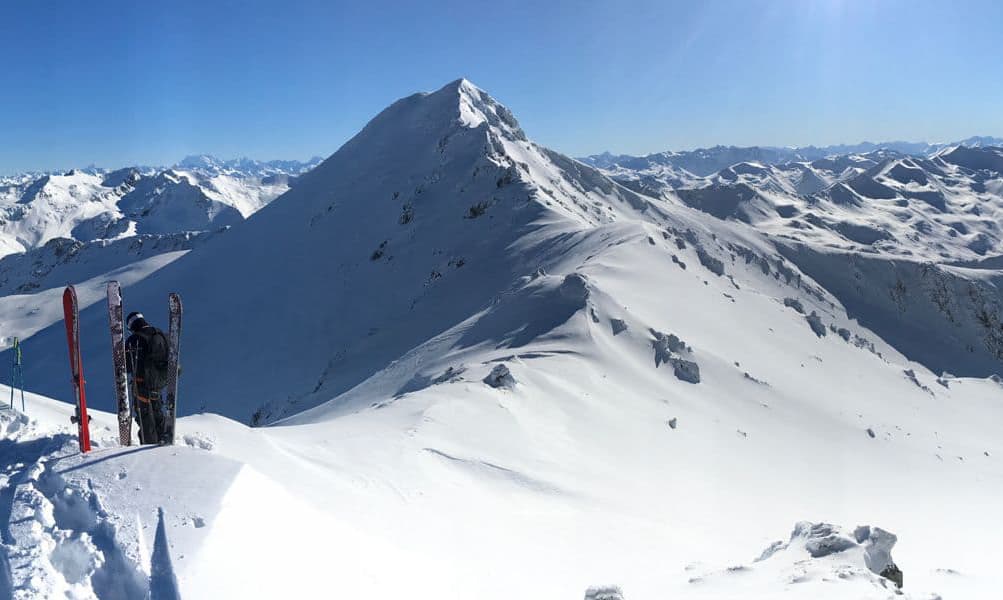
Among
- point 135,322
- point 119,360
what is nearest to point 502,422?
point 135,322

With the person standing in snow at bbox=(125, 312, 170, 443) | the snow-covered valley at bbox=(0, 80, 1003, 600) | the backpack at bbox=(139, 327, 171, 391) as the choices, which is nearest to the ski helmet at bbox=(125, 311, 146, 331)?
the person standing in snow at bbox=(125, 312, 170, 443)

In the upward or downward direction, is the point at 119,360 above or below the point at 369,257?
below

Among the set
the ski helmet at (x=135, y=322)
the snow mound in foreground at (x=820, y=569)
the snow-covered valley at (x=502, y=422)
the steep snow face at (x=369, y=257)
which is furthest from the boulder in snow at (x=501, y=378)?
the steep snow face at (x=369, y=257)

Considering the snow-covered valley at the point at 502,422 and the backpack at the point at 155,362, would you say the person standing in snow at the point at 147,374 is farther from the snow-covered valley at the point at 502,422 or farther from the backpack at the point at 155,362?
the snow-covered valley at the point at 502,422

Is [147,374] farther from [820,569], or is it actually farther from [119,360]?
[820,569]

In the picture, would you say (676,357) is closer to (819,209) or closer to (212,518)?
(212,518)

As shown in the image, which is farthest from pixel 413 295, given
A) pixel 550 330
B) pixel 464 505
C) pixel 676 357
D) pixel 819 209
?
pixel 819 209

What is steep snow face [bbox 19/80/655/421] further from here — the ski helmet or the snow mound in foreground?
the snow mound in foreground
